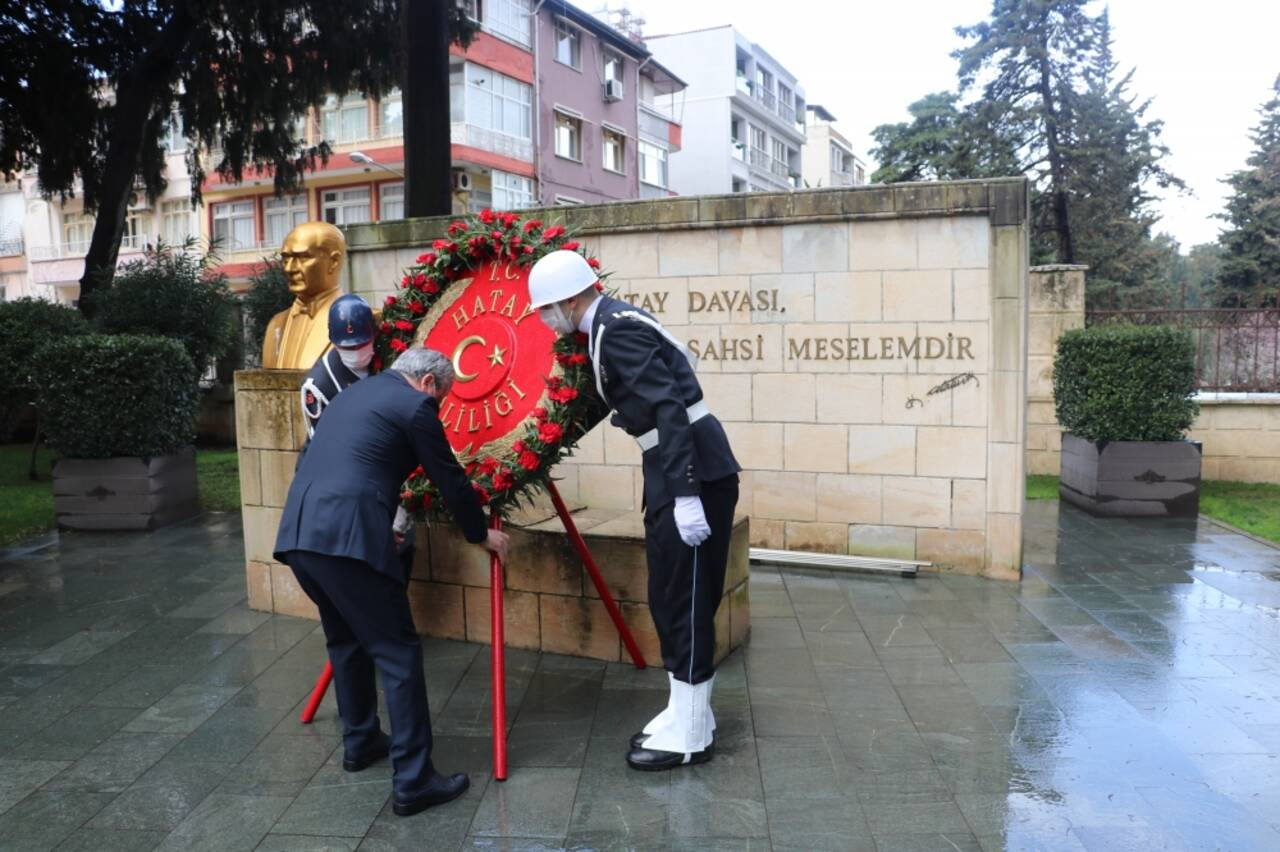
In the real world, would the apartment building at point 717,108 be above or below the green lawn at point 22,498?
above

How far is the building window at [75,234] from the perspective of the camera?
3950 centimetres

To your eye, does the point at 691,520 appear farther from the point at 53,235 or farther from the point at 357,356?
the point at 53,235

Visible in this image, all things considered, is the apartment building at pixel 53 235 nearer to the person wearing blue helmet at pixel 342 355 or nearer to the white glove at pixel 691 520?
the person wearing blue helmet at pixel 342 355

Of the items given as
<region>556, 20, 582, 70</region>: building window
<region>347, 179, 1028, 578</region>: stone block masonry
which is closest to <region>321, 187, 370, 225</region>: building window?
<region>556, 20, 582, 70</region>: building window

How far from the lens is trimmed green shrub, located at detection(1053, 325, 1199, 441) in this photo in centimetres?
918

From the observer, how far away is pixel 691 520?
3635mm

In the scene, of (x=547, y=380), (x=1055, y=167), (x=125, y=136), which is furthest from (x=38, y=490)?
(x=1055, y=167)

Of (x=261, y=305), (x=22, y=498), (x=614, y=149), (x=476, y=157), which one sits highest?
(x=614, y=149)

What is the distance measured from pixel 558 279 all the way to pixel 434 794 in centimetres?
201

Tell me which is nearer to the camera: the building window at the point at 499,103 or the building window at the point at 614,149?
the building window at the point at 499,103

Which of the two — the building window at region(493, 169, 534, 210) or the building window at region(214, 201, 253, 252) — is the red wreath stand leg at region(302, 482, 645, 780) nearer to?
the building window at region(493, 169, 534, 210)

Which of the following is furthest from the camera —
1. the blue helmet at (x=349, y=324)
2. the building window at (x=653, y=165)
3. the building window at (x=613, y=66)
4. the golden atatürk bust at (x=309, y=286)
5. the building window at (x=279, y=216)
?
the building window at (x=653, y=165)
